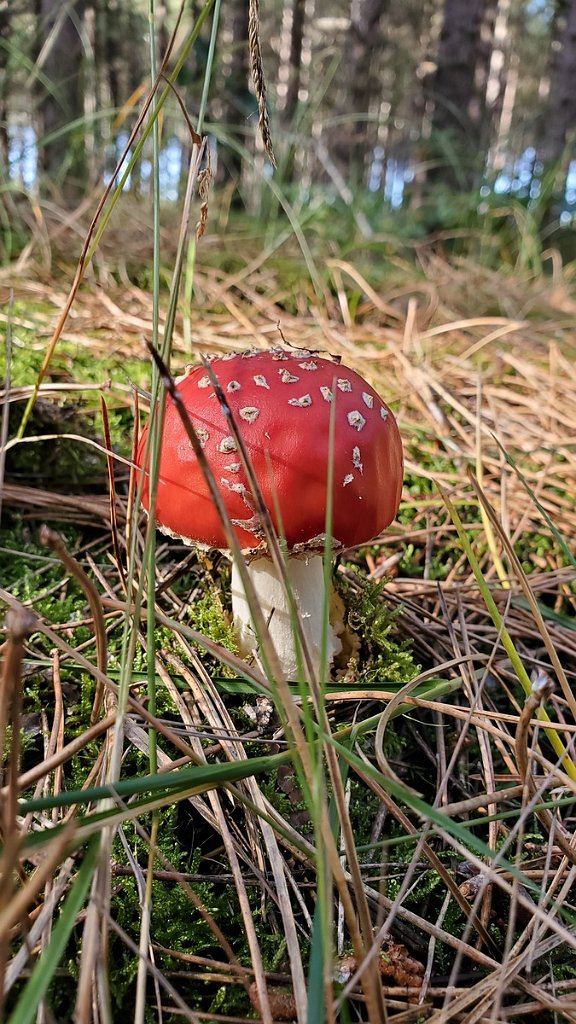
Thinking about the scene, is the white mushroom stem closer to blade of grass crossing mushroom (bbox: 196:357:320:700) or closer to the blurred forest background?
blade of grass crossing mushroom (bbox: 196:357:320:700)

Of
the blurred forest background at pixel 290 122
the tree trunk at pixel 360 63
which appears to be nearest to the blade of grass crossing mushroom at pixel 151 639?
the blurred forest background at pixel 290 122

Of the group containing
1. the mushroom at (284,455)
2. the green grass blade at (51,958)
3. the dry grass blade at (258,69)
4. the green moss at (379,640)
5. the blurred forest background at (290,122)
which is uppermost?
the blurred forest background at (290,122)

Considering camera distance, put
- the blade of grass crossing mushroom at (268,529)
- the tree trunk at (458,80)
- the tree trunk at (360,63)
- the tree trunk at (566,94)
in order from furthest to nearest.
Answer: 1. the tree trunk at (360,63)
2. the tree trunk at (566,94)
3. the tree trunk at (458,80)
4. the blade of grass crossing mushroom at (268,529)

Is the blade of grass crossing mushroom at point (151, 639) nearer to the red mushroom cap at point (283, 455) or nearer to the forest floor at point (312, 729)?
the forest floor at point (312, 729)

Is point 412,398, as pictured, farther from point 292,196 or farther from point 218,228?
point 292,196

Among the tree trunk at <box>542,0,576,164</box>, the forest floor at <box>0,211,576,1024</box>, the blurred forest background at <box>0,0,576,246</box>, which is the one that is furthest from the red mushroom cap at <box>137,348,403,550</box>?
the tree trunk at <box>542,0,576,164</box>

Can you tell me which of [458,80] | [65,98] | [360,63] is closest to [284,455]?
[65,98]
